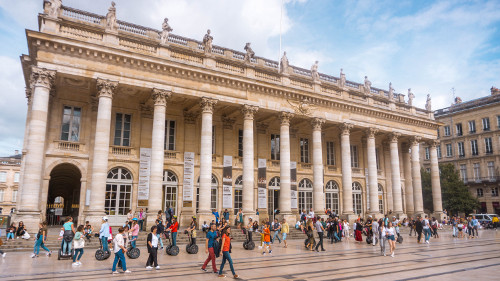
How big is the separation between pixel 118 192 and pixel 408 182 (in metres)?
26.3

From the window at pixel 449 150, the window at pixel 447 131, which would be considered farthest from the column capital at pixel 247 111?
the window at pixel 447 131

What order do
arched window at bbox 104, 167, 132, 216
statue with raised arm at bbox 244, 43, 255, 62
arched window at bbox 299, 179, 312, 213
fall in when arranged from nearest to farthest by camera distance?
arched window at bbox 104, 167, 132, 216, statue with raised arm at bbox 244, 43, 255, 62, arched window at bbox 299, 179, 312, 213

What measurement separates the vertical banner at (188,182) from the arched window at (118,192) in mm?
3321

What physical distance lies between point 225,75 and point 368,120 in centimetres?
1324

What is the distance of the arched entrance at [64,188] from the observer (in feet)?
72.4

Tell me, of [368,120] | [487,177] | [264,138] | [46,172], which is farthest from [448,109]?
[46,172]

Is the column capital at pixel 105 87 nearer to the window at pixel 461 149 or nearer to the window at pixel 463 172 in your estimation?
the window at pixel 463 172

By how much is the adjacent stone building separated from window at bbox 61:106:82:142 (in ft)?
128

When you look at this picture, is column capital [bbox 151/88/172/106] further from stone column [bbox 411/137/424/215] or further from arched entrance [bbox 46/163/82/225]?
stone column [bbox 411/137/424/215]

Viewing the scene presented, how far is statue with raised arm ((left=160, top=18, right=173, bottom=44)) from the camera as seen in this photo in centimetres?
2034

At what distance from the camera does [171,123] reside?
78.2 ft

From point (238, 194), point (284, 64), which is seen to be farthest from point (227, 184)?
point (284, 64)

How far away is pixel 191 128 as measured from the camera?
79.3 feet

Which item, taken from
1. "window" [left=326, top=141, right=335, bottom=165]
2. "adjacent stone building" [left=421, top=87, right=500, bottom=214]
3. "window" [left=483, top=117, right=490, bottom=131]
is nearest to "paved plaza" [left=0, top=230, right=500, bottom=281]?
"window" [left=326, top=141, right=335, bottom=165]
